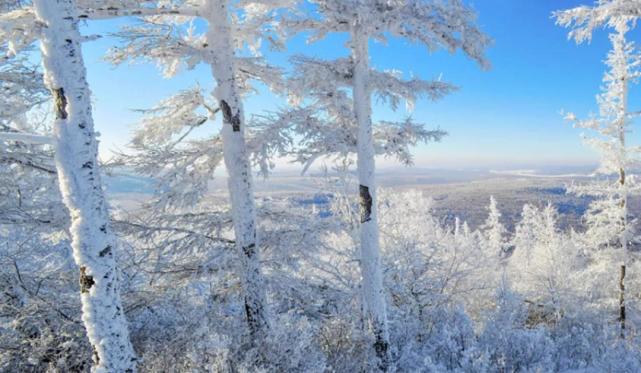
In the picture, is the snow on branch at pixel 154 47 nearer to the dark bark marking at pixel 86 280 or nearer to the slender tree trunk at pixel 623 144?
the dark bark marking at pixel 86 280

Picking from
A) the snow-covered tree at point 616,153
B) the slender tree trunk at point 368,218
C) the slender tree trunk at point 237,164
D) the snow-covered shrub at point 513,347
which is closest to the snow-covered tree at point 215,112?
the slender tree trunk at point 237,164

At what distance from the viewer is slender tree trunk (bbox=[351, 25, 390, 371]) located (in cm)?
684

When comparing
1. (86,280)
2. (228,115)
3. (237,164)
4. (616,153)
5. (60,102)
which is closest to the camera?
(60,102)

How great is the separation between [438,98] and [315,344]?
4.78 m

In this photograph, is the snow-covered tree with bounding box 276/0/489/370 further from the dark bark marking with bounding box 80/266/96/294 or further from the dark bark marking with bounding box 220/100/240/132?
the dark bark marking with bounding box 80/266/96/294

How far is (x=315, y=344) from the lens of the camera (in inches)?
249

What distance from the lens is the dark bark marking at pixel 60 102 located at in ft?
11.5

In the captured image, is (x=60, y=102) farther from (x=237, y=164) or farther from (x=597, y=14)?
(x=597, y=14)

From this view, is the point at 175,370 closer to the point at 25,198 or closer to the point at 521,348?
the point at 25,198

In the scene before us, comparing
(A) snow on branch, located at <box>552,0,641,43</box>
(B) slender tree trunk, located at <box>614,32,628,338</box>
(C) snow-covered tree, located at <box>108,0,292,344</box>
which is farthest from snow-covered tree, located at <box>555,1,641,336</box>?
(C) snow-covered tree, located at <box>108,0,292,344</box>

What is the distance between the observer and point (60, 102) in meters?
3.54

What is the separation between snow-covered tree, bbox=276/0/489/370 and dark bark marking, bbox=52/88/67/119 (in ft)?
11.4

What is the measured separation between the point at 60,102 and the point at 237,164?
9.02 feet

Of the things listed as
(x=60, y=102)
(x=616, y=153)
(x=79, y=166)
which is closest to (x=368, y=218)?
(x=79, y=166)
